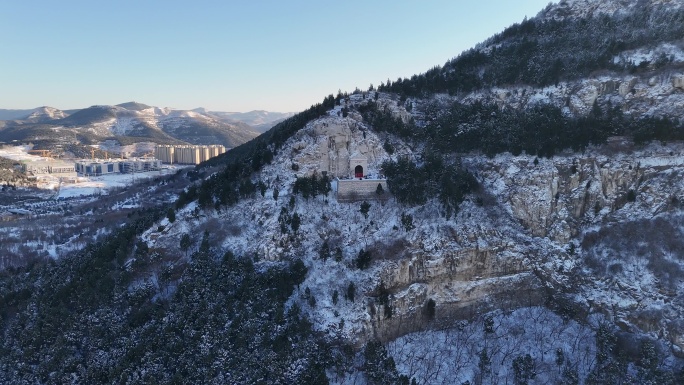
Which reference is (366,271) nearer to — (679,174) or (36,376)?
(36,376)

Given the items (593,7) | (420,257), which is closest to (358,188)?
(420,257)

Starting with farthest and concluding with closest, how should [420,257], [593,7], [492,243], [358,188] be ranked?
[593,7]
[358,188]
[492,243]
[420,257]

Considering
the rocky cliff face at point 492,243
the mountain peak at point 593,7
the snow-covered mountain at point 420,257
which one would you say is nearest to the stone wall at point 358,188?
the snow-covered mountain at point 420,257

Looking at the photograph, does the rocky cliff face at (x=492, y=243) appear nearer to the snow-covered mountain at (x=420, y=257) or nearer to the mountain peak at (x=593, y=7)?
the snow-covered mountain at (x=420, y=257)

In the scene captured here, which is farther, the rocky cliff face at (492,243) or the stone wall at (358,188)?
the stone wall at (358,188)

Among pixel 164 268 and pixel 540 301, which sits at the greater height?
pixel 164 268

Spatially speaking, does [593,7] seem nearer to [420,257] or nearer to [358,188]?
[358,188]

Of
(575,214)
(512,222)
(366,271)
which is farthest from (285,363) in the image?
(575,214)

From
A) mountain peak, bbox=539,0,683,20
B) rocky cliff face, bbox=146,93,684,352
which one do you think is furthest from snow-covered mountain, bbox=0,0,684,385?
mountain peak, bbox=539,0,683,20
